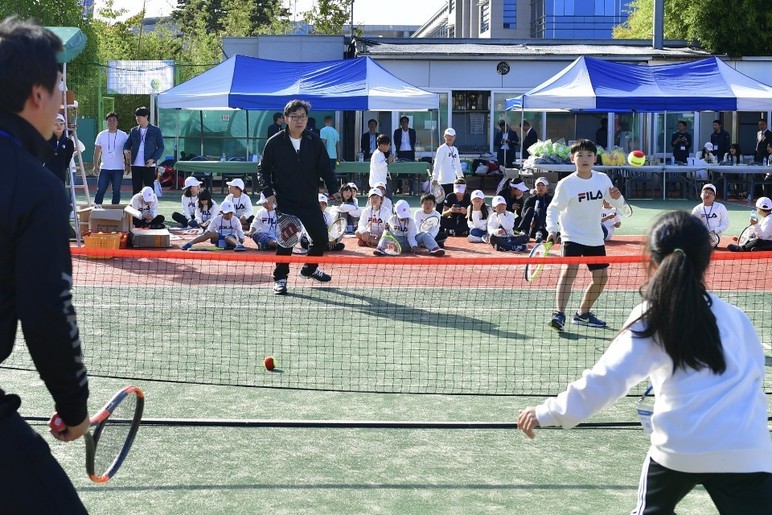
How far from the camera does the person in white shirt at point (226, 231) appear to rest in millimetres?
17625

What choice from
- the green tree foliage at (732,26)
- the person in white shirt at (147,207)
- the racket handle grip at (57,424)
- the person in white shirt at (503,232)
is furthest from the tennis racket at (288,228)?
the green tree foliage at (732,26)

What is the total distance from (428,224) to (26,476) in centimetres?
1487

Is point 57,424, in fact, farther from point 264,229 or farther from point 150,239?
point 264,229

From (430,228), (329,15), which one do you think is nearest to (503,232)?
(430,228)

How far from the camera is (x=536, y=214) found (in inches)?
743

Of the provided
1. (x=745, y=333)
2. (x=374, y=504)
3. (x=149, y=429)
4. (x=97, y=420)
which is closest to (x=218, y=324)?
(x=149, y=429)

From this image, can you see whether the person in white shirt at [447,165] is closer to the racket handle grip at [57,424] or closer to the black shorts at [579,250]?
the black shorts at [579,250]

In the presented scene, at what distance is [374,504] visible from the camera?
5598 mm

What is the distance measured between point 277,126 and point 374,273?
13.7 metres

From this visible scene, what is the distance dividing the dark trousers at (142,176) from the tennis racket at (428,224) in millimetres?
5830

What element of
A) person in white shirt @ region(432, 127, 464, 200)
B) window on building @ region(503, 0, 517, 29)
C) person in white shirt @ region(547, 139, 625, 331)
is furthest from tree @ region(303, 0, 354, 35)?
person in white shirt @ region(547, 139, 625, 331)

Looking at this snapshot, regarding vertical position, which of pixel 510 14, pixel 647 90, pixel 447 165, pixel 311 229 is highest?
pixel 510 14

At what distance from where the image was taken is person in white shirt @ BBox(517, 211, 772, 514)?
3.64 m

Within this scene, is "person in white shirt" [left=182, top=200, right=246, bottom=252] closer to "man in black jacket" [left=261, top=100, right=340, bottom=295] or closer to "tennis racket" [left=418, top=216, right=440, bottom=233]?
"tennis racket" [left=418, top=216, right=440, bottom=233]
